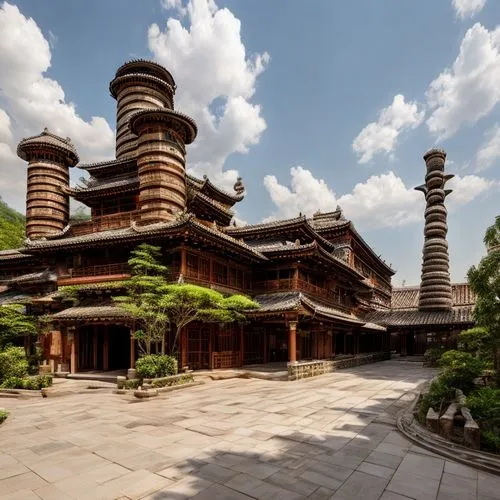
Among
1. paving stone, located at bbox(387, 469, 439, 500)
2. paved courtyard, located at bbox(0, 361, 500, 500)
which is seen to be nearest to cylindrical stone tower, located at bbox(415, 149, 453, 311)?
paved courtyard, located at bbox(0, 361, 500, 500)

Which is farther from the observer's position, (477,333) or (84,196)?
(84,196)

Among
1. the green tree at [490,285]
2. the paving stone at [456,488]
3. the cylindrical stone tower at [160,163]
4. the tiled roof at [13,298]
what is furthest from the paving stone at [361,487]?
the tiled roof at [13,298]

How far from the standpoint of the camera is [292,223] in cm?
2281

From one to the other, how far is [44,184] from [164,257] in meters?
17.6

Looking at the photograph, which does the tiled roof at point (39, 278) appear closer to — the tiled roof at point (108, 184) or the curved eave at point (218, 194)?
the tiled roof at point (108, 184)

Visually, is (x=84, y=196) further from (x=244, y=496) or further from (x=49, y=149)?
(x=244, y=496)

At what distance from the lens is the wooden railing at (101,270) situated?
60.2 ft

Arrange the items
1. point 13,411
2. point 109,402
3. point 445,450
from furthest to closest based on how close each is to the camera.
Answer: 1. point 109,402
2. point 13,411
3. point 445,450

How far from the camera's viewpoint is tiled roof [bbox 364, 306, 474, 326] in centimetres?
2979

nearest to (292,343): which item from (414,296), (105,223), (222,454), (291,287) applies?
(291,287)

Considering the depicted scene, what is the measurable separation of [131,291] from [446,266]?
3032cm

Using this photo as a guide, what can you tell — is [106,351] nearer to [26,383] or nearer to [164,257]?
[26,383]

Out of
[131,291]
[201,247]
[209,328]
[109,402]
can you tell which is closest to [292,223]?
[201,247]

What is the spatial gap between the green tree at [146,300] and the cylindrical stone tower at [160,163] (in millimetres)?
5484
